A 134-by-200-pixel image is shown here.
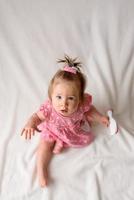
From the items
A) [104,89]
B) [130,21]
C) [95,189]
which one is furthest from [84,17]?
[95,189]

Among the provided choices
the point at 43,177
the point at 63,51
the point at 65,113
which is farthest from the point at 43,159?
the point at 63,51

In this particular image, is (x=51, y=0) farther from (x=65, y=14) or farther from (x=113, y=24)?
(x=113, y=24)

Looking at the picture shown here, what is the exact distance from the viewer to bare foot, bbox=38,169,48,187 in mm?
1117

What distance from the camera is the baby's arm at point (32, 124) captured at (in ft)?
4.00

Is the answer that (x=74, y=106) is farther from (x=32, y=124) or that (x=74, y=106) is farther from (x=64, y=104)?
(x=32, y=124)

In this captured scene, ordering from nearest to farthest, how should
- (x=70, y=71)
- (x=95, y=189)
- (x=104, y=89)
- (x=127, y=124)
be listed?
(x=95, y=189) < (x=70, y=71) < (x=127, y=124) < (x=104, y=89)

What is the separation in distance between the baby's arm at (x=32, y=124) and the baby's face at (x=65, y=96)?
89 millimetres

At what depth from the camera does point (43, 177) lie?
1128mm

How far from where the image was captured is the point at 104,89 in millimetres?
1448

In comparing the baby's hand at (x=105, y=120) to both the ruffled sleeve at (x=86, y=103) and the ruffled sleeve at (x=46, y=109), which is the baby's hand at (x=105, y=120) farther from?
the ruffled sleeve at (x=46, y=109)

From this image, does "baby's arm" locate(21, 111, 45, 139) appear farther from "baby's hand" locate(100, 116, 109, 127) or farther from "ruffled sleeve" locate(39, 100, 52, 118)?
"baby's hand" locate(100, 116, 109, 127)

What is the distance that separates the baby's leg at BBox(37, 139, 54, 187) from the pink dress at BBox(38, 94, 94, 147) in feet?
0.09

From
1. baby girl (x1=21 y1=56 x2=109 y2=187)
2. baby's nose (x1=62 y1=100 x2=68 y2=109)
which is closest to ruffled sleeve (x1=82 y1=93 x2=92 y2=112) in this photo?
baby girl (x1=21 y1=56 x2=109 y2=187)

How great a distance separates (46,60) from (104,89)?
27 centimetres
